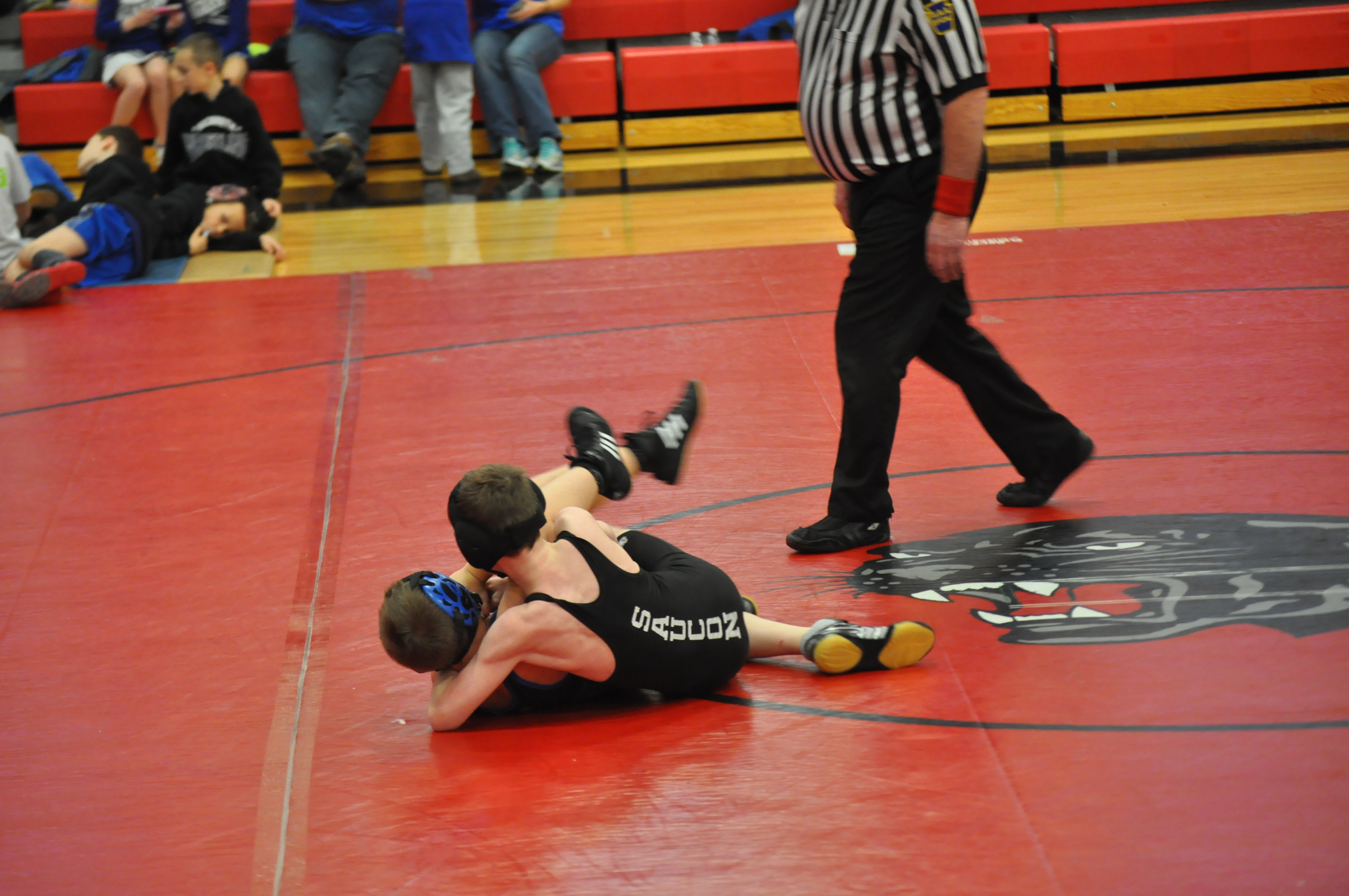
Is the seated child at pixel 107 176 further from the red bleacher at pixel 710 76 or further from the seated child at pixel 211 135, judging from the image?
the red bleacher at pixel 710 76

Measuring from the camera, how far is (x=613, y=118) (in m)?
8.93

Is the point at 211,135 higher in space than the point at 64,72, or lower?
lower

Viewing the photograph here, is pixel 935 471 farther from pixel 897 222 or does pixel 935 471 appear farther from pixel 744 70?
pixel 744 70

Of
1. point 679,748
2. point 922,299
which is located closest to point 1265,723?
point 679,748

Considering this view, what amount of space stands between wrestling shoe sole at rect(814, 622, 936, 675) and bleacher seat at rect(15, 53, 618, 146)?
6875 millimetres

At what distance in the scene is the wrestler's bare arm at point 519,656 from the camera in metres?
2.32

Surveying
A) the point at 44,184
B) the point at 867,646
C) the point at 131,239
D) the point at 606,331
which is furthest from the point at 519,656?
the point at 44,184

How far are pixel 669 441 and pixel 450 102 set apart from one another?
548 centimetres

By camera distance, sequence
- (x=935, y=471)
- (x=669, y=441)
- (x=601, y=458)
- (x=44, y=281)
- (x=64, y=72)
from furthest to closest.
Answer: (x=64, y=72) → (x=44, y=281) → (x=935, y=471) → (x=669, y=441) → (x=601, y=458)

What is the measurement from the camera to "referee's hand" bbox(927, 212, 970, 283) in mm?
2838

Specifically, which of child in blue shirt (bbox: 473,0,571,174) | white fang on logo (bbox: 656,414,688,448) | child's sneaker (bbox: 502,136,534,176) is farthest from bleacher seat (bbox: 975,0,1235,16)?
→ white fang on logo (bbox: 656,414,688,448)

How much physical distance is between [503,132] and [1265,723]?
6.85 metres

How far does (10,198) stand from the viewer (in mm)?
6008

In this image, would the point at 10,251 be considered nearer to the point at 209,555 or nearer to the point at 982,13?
the point at 209,555
